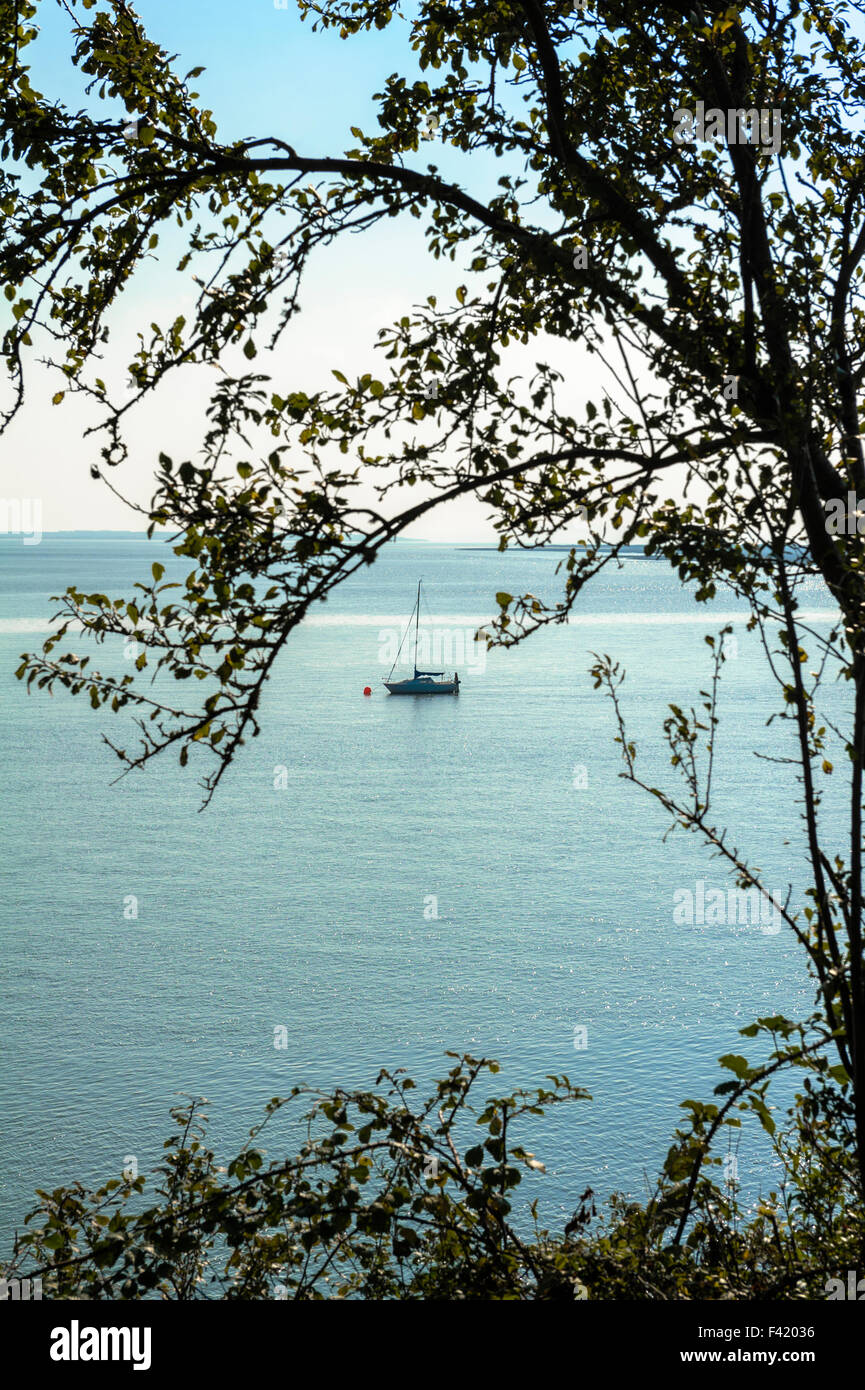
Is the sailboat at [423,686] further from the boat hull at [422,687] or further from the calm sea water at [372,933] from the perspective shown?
the calm sea water at [372,933]

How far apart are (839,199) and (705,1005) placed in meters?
33.2

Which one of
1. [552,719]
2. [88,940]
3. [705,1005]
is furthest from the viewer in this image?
[552,719]

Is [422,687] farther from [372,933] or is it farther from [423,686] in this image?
[372,933]

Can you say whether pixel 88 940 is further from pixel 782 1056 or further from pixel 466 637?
pixel 466 637

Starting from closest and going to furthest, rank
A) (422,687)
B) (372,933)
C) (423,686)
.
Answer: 1. (372,933)
2. (422,687)
3. (423,686)

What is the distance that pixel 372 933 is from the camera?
138ft

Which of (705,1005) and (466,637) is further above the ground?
(466,637)

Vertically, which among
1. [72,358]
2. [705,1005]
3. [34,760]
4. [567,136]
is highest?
[567,136]

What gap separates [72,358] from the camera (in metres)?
5.26

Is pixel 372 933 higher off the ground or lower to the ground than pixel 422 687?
Result: lower

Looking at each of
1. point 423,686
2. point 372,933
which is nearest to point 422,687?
point 423,686
